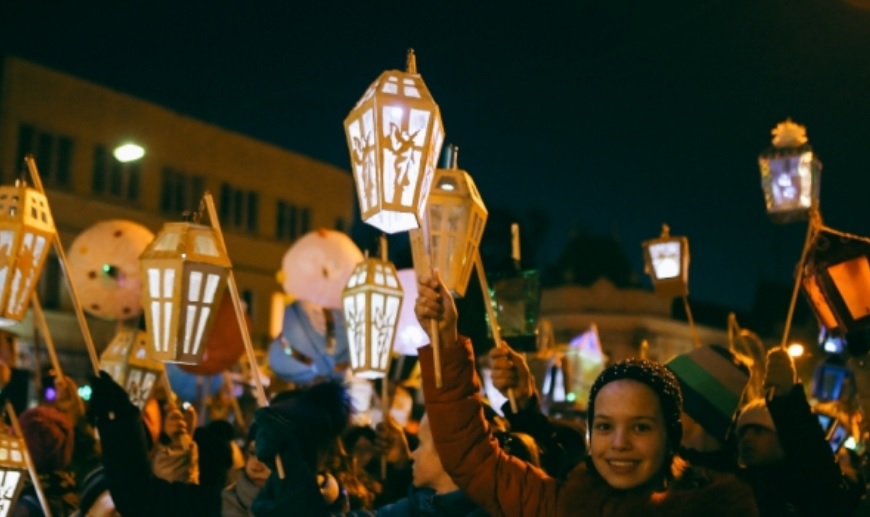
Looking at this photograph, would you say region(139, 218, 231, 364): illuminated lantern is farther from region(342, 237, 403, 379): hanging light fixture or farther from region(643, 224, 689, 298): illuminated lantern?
region(643, 224, 689, 298): illuminated lantern

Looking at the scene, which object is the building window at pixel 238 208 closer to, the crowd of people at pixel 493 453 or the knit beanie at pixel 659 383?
the crowd of people at pixel 493 453

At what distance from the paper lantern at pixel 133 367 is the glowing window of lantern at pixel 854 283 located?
479 cm

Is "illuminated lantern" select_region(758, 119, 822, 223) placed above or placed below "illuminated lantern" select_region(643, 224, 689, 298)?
above

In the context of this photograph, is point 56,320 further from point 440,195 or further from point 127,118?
point 440,195

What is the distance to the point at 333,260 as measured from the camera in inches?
442

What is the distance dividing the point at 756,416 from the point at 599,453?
6.07 feet

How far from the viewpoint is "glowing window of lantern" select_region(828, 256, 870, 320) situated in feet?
17.2

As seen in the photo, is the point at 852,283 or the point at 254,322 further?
the point at 254,322

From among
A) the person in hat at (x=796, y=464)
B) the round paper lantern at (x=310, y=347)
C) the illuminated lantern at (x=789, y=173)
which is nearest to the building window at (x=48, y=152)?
the round paper lantern at (x=310, y=347)

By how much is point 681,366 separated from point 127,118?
2677 cm

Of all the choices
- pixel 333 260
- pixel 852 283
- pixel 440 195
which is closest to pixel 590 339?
pixel 333 260

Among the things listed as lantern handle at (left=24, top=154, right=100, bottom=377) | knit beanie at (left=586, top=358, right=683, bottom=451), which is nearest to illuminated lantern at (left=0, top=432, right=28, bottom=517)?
lantern handle at (left=24, top=154, right=100, bottom=377)

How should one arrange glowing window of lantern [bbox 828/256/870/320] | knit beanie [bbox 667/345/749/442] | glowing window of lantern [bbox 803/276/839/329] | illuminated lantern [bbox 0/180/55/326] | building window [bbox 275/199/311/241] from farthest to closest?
building window [bbox 275/199/311/241] < glowing window of lantern [bbox 803/276/839/329] < glowing window of lantern [bbox 828/256/870/320] < illuminated lantern [bbox 0/180/55/326] < knit beanie [bbox 667/345/749/442]

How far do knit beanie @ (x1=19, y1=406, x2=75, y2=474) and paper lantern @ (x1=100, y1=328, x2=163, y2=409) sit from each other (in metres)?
1.26
